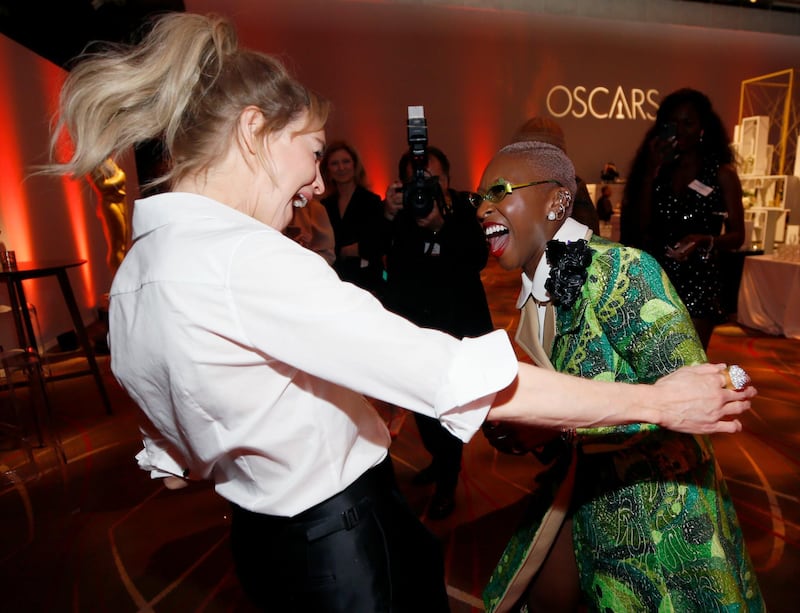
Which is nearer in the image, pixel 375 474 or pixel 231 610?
pixel 375 474

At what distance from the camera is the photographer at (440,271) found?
2.65m

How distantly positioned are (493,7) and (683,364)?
37.4 ft

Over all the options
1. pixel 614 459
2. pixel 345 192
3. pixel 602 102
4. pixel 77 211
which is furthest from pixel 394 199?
pixel 602 102

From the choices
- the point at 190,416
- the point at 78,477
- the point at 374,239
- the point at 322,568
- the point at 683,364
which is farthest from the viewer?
the point at 78,477

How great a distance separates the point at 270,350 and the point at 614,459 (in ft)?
3.13

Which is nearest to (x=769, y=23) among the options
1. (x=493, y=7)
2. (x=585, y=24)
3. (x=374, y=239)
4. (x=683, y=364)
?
(x=585, y=24)

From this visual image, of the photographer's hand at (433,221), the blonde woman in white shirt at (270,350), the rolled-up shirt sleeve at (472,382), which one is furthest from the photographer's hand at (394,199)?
the rolled-up shirt sleeve at (472,382)

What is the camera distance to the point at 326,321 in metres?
0.71

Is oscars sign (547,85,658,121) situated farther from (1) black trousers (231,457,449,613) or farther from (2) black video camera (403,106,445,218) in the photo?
(1) black trousers (231,457,449,613)

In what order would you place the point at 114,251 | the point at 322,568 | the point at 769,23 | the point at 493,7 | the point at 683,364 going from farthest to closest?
the point at 769,23 < the point at 493,7 < the point at 114,251 < the point at 683,364 < the point at 322,568

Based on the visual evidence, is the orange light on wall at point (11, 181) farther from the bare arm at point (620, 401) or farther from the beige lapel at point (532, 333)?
the bare arm at point (620, 401)

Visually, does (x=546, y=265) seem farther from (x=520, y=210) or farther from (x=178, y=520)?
(x=178, y=520)

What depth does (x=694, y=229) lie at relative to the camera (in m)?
2.73

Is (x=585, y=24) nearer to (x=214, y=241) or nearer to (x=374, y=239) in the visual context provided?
(x=374, y=239)
